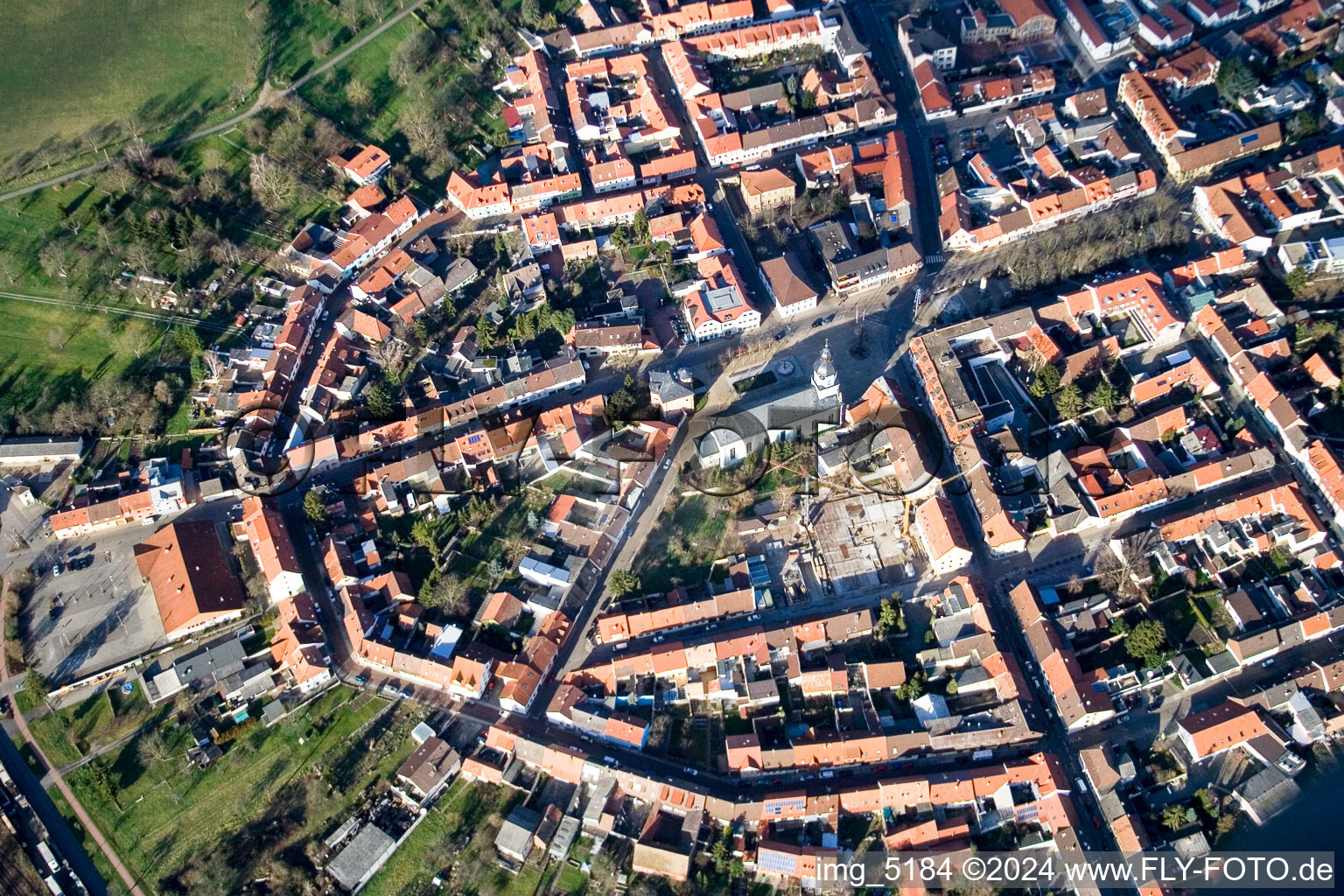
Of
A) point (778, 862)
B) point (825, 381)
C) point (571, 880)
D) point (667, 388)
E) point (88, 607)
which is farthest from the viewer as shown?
point (667, 388)

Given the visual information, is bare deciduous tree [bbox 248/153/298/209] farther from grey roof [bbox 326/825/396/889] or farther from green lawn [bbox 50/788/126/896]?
grey roof [bbox 326/825/396/889]

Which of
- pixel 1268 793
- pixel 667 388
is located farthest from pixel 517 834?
pixel 1268 793

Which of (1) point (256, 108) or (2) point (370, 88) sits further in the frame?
(2) point (370, 88)

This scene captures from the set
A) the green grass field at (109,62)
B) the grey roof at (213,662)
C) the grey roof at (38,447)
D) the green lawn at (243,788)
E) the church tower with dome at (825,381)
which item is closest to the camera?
the green lawn at (243,788)

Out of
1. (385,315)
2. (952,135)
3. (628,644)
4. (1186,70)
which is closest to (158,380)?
(385,315)

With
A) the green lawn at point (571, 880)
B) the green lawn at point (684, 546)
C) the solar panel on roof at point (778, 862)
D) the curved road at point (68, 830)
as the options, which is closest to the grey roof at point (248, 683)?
the curved road at point (68, 830)

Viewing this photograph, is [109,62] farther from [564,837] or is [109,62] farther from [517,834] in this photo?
[564,837]

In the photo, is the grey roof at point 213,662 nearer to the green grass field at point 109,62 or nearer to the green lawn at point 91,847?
the green lawn at point 91,847
